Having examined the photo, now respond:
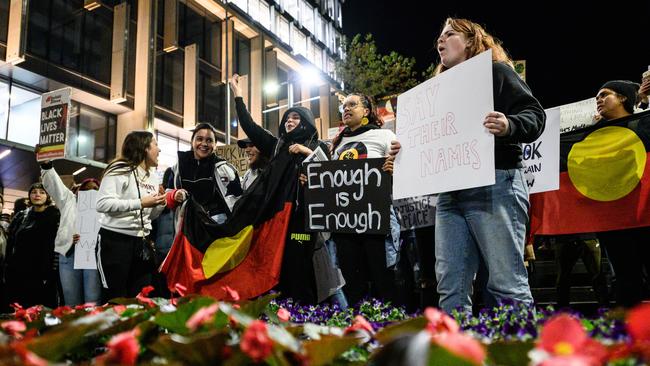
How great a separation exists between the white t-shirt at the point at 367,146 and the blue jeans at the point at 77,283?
2.58 m

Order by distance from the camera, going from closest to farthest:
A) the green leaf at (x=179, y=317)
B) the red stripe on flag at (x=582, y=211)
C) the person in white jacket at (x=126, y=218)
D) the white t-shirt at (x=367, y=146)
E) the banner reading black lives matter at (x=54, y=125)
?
the green leaf at (x=179, y=317) → the red stripe on flag at (x=582, y=211) → the person in white jacket at (x=126, y=218) → the white t-shirt at (x=367, y=146) → the banner reading black lives matter at (x=54, y=125)

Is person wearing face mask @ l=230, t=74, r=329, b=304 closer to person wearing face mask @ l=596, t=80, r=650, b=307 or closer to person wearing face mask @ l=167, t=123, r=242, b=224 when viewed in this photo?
person wearing face mask @ l=167, t=123, r=242, b=224

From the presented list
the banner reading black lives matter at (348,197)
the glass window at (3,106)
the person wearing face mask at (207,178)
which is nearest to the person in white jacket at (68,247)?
the person wearing face mask at (207,178)

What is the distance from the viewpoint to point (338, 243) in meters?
4.15

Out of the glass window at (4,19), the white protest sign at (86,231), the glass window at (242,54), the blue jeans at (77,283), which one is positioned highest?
the glass window at (242,54)

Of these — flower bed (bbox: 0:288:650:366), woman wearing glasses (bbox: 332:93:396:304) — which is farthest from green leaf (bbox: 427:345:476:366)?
woman wearing glasses (bbox: 332:93:396:304)

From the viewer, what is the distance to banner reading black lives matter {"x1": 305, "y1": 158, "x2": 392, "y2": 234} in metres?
3.99

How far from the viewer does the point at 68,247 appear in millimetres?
5621

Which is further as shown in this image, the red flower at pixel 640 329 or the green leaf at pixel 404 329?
the green leaf at pixel 404 329

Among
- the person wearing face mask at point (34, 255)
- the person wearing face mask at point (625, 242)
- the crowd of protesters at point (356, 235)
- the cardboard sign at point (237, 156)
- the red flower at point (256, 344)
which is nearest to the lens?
the red flower at point (256, 344)

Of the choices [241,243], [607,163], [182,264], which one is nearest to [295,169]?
[241,243]

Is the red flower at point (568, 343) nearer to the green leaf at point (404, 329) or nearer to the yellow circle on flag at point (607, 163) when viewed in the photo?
the green leaf at point (404, 329)

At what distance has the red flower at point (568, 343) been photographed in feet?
2.24

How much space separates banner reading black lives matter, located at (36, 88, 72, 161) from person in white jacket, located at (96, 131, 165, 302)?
1.74 m
